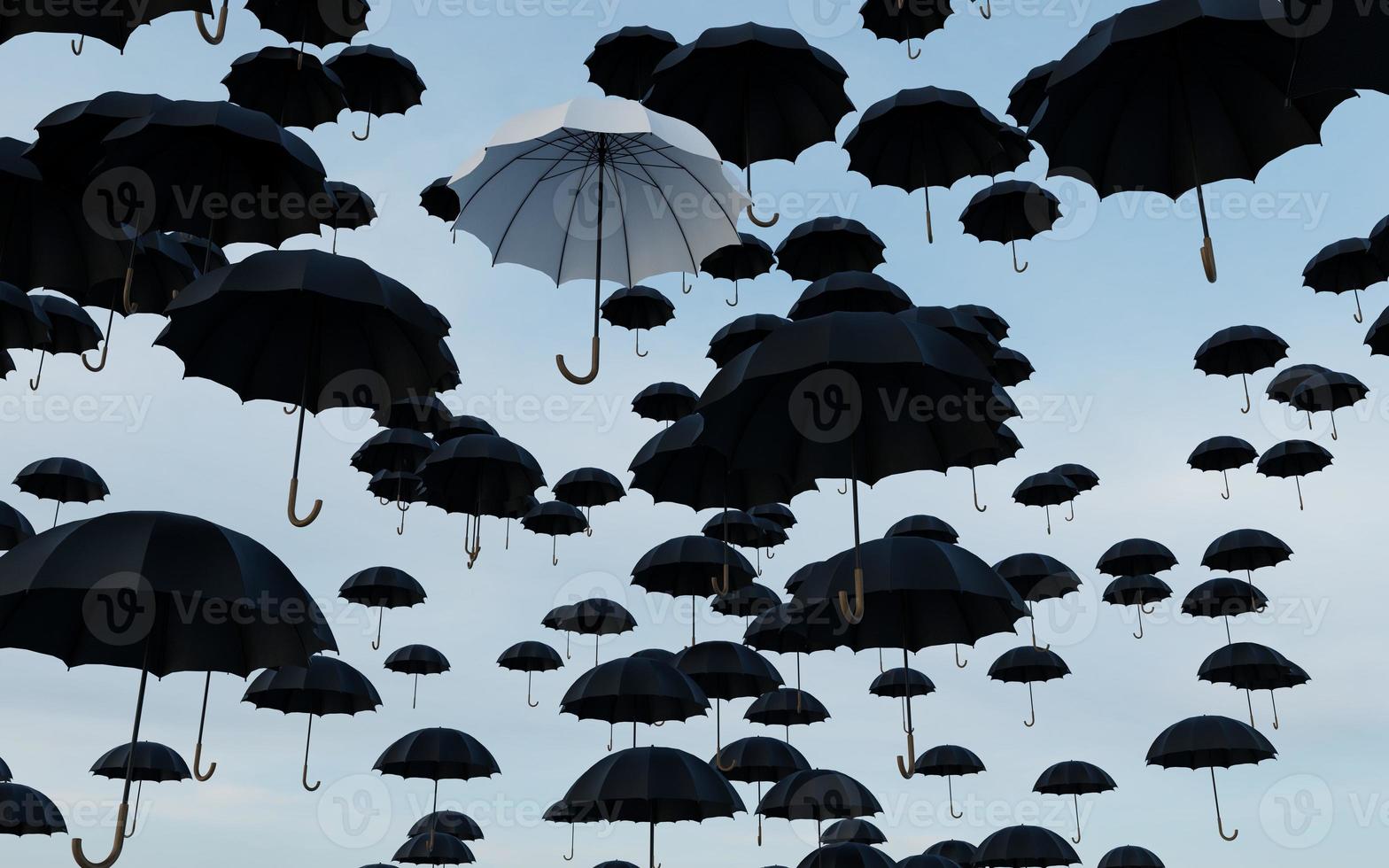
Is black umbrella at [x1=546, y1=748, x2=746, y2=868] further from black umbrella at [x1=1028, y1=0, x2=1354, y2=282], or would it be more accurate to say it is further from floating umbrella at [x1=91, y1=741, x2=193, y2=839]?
floating umbrella at [x1=91, y1=741, x2=193, y2=839]

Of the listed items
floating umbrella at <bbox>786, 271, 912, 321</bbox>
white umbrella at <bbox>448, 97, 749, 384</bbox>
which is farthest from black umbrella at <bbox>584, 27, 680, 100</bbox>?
white umbrella at <bbox>448, 97, 749, 384</bbox>

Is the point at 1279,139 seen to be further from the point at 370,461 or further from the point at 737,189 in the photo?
the point at 370,461

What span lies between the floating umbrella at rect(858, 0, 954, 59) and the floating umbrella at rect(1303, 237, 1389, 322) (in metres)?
7.13

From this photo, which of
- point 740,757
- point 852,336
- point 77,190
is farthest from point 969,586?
point 740,757

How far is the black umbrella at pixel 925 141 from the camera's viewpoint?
1304cm

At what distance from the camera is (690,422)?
482 inches

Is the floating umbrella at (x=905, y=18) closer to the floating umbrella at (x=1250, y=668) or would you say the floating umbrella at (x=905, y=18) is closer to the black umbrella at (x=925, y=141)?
the black umbrella at (x=925, y=141)

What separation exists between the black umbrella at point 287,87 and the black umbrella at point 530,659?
10838 millimetres

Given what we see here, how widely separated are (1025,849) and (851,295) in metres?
9.07

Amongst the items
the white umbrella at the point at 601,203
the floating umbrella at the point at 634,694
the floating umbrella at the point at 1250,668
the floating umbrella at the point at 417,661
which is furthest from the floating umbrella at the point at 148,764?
the floating umbrella at the point at 1250,668

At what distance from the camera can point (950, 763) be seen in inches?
928

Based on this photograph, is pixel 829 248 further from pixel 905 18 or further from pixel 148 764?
pixel 148 764

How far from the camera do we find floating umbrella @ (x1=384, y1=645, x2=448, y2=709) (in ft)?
70.8

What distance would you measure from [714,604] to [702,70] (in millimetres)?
11078
